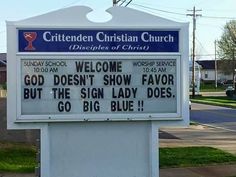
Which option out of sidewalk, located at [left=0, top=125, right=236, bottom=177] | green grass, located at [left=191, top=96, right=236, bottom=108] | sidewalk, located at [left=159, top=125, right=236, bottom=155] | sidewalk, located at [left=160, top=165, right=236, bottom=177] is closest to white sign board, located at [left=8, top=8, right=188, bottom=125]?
sidewalk, located at [left=160, top=165, right=236, bottom=177]

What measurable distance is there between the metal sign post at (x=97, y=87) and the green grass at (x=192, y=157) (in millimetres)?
4317

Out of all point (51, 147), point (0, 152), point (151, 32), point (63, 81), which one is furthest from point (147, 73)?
point (0, 152)

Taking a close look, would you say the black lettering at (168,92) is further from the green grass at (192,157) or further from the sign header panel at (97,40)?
the green grass at (192,157)

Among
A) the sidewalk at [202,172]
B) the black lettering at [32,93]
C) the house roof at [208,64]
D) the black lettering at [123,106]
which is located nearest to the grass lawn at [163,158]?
the sidewalk at [202,172]

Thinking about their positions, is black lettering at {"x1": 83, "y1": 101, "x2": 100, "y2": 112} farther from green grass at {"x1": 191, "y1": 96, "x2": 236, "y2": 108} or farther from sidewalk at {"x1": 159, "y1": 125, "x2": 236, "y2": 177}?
green grass at {"x1": 191, "y1": 96, "x2": 236, "y2": 108}

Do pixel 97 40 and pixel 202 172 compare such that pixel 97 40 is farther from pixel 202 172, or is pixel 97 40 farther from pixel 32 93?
pixel 202 172

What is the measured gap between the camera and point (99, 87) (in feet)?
27.4

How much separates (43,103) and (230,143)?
1265cm

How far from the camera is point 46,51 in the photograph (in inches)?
324

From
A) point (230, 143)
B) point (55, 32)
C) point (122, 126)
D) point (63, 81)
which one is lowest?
point (230, 143)

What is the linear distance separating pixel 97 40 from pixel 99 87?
71 cm

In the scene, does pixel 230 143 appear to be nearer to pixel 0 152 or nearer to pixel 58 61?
pixel 0 152

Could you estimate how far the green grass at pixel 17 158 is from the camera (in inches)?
472

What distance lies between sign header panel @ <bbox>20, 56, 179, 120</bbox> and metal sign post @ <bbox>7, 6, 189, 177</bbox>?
15 mm
